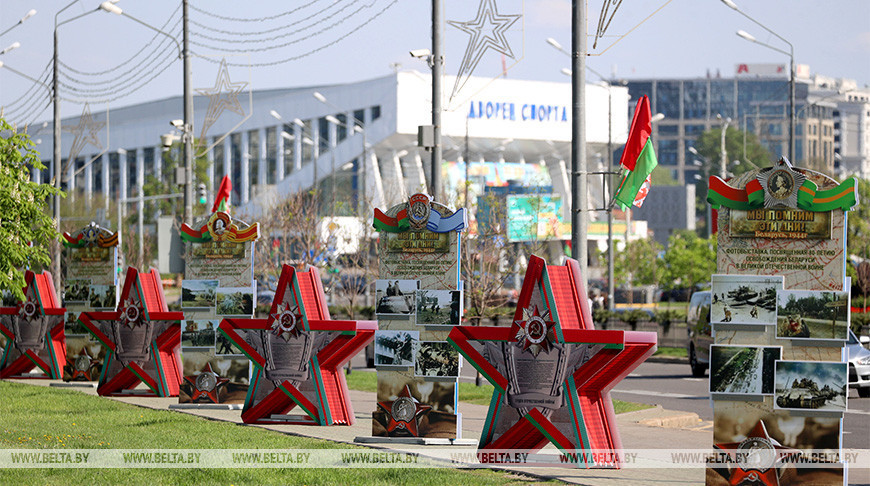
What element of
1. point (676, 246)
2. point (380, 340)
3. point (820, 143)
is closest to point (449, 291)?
point (380, 340)

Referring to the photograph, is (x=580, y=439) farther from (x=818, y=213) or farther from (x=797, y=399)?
(x=818, y=213)

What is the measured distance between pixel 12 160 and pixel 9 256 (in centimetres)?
184

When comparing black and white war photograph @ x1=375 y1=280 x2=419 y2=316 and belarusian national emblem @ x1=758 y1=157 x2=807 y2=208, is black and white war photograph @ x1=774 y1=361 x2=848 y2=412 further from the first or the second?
black and white war photograph @ x1=375 y1=280 x2=419 y2=316

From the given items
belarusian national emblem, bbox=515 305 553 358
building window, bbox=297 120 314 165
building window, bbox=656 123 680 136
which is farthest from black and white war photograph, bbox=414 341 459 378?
building window, bbox=656 123 680 136

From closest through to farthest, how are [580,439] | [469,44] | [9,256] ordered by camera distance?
1. [580,439]
2. [469,44]
3. [9,256]

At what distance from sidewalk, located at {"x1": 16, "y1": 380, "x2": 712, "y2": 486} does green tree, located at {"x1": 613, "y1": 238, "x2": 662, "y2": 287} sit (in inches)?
1522

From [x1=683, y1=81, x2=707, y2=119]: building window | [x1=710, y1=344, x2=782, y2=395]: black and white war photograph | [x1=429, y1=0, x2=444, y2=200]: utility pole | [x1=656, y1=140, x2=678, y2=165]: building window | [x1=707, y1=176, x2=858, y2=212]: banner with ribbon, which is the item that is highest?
[x1=683, y1=81, x2=707, y2=119]: building window

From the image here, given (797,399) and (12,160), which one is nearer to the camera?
(797,399)

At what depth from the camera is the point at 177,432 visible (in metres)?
15.1

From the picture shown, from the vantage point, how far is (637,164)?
45.4 feet

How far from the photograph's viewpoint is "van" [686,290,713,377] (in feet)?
87.8

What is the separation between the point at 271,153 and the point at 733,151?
74.5 m

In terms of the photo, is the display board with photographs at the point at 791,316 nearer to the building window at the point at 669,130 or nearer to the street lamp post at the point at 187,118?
the street lamp post at the point at 187,118

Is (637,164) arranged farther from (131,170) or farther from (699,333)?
(131,170)
